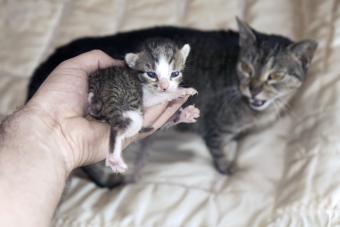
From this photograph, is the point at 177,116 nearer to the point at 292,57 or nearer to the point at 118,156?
the point at 118,156

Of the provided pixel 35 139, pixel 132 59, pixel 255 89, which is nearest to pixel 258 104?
pixel 255 89

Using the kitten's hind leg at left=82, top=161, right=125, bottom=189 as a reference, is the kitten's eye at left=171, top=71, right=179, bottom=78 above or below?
above

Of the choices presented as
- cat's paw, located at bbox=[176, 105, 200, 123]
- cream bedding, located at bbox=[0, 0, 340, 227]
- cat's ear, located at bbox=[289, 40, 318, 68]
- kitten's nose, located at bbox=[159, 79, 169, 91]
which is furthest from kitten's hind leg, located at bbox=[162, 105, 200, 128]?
cat's ear, located at bbox=[289, 40, 318, 68]

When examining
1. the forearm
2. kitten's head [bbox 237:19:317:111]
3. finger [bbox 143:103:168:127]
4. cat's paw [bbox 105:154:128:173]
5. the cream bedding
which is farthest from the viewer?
kitten's head [bbox 237:19:317:111]

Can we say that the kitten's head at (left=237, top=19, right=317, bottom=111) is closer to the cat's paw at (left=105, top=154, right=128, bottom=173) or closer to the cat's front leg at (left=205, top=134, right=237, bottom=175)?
the cat's front leg at (left=205, top=134, right=237, bottom=175)

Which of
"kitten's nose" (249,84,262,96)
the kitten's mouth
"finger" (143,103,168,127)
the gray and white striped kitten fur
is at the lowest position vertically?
the kitten's mouth
